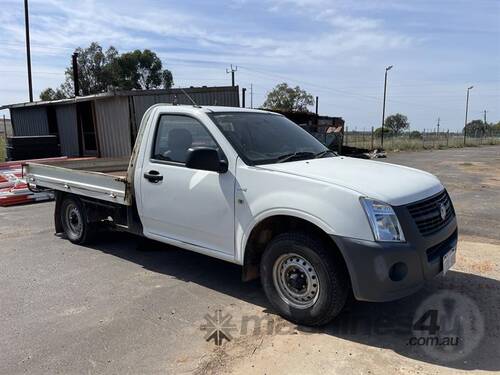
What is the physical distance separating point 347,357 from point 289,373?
1.64 feet

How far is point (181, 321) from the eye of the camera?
13.6ft

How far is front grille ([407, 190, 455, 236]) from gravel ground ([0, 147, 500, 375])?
Result: 88cm

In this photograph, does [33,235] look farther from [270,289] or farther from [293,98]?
[293,98]

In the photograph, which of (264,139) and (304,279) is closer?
(304,279)

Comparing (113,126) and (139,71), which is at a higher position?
(139,71)

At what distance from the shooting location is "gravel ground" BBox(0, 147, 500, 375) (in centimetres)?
341

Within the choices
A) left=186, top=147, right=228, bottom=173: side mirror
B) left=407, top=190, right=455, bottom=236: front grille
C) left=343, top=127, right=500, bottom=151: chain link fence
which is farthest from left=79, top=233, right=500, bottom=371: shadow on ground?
left=343, top=127, right=500, bottom=151: chain link fence

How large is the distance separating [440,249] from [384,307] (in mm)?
857

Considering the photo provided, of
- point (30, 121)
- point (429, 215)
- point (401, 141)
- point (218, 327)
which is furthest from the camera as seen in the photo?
point (401, 141)

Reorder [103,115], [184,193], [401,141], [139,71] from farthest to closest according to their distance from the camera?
[139,71]
[401,141]
[103,115]
[184,193]

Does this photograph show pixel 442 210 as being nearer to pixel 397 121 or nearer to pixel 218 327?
pixel 218 327

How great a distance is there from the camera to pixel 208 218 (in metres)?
4.52

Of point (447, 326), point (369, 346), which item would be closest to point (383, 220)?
point (369, 346)

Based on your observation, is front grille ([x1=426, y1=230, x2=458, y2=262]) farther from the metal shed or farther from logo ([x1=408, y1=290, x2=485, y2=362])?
the metal shed
